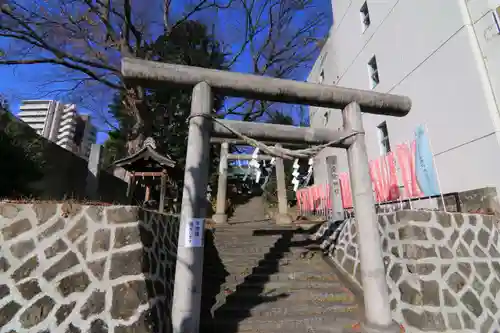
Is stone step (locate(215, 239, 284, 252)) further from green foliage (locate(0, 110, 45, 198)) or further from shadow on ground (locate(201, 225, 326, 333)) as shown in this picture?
green foliage (locate(0, 110, 45, 198))

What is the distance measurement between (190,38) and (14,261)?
17.5 metres

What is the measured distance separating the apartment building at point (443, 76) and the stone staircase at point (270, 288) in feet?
14.3

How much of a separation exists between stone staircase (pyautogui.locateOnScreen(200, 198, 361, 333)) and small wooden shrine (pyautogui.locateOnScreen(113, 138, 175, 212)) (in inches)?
108

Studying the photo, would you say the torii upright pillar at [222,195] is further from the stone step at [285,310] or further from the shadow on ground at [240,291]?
the stone step at [285,310]

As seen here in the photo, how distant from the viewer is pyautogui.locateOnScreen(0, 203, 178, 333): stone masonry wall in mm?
3518

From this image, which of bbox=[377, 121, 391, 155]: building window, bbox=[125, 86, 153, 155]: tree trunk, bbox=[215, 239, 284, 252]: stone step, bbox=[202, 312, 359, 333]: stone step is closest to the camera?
bbox=[202, 312, 359, 333]: stone step

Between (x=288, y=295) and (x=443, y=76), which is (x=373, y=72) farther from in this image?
(x=288, y=295)

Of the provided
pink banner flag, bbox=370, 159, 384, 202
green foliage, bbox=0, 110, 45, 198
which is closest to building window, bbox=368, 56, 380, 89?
pink banner flag, bbox=370, 159, 384, 202

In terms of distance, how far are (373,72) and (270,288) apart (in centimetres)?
991

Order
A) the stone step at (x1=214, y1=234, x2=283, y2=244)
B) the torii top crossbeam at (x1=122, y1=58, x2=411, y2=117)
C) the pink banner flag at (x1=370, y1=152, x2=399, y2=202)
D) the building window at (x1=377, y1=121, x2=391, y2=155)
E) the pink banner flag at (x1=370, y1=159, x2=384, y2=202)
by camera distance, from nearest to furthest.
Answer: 1. the torii top crossbeam at (x1=122, y1=58, x2=411, y2=117)
2. the stone step at (x1=214, y1=234, x2=283, y2=244)
3. the pink banner flag at (x1=370, y1=152, x2=399, y2=202)
4. the pink banner flag at (x1=370, y1=159, x2=384, y2=202)
5. the building window at (x1=377, y1=121, x2=391, y2=155)

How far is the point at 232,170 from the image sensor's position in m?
21.8

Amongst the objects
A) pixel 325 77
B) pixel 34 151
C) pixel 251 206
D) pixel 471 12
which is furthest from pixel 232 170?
pixel 471 12

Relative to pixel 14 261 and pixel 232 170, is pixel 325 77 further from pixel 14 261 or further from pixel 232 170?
pixel 14 261

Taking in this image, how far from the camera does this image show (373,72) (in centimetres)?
1117
